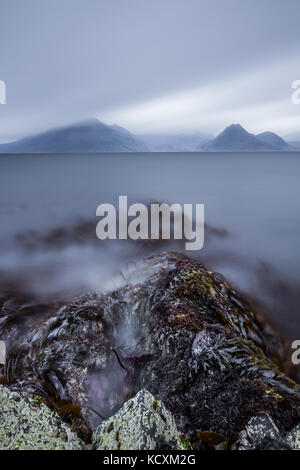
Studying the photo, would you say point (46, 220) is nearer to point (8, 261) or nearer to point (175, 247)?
point (8, 261)

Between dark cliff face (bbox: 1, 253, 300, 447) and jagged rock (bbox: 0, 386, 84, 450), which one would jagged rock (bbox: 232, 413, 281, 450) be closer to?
dark cliff face (bbox: 1, 253, 300, 447)

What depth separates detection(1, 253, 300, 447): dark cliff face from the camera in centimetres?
234

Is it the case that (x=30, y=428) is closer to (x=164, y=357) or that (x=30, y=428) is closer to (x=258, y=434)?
(x=164, y=357)

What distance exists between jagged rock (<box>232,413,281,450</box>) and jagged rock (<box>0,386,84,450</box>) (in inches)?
54.4

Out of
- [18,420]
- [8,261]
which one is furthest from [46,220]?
[18,420]

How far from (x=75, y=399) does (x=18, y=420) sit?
62 centimetres

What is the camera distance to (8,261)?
6957mm

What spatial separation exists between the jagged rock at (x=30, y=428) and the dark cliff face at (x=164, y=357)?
0.23 meters
